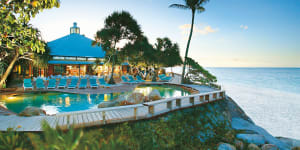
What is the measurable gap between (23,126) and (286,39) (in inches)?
1660

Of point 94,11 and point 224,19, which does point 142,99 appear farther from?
point 224,19

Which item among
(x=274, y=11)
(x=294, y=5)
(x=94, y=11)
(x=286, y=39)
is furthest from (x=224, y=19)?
(x=94, y=11)

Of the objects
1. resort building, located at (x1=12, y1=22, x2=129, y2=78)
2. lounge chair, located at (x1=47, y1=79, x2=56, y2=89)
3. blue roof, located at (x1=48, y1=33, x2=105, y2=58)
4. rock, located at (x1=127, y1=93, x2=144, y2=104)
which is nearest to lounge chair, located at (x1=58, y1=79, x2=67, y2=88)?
lounge chair, located at (x1=47, y1=79, x2=56, y2=89)

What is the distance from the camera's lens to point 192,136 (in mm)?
5410

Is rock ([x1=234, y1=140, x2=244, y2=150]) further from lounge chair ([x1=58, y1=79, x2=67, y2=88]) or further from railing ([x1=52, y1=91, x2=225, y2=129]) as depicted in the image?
lounge chair ([x1=58, y1=79, x2=67, y2=88])

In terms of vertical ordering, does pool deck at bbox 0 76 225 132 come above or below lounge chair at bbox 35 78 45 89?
below

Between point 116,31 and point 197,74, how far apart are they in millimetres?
9741

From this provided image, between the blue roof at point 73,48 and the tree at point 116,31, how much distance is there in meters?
4.01

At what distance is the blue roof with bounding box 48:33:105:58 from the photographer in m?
20.8

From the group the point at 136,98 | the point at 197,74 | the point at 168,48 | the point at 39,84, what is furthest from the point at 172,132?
the point at 168,48

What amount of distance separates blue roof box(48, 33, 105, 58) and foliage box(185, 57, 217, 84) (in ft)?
39.4

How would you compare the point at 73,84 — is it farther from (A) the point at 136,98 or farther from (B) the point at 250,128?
(B) the point at 250,128

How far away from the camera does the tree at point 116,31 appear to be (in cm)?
1591

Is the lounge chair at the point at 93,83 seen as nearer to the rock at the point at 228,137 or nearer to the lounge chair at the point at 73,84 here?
the lounge chair at the point at 73,84
